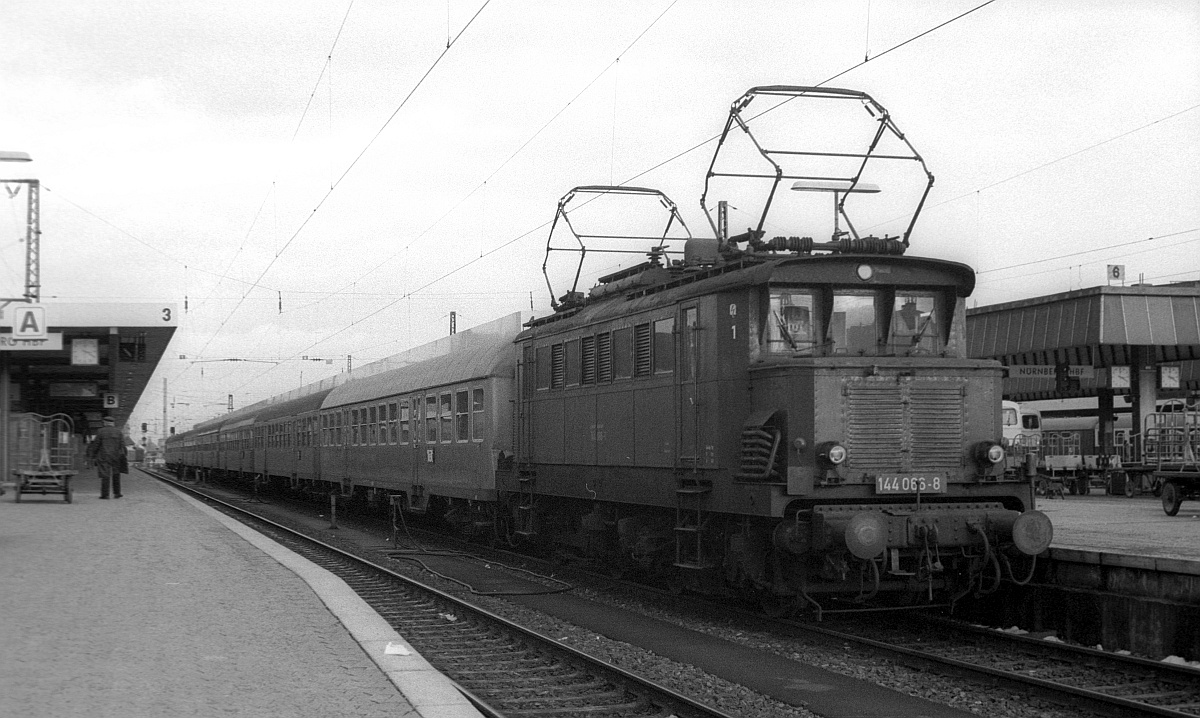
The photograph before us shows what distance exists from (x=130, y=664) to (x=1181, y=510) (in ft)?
85.1

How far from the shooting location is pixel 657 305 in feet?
44.8

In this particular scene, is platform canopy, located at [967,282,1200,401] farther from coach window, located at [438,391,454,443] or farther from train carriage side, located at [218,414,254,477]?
train carriage side, located at [218,414,254,477]

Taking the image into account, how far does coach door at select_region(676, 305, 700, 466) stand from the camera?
12.6 metres

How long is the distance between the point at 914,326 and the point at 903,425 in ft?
4.07

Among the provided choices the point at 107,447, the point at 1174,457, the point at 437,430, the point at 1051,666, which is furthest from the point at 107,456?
the point at 1051,666

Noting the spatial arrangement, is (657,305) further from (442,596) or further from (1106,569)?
(1106,569)

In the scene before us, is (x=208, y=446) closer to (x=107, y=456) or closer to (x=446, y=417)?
(x=107, y=456)

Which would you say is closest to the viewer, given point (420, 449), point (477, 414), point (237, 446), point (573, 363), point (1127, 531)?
point (573, 363)

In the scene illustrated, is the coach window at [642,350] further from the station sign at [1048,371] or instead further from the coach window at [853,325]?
the station sign at [1048,371]

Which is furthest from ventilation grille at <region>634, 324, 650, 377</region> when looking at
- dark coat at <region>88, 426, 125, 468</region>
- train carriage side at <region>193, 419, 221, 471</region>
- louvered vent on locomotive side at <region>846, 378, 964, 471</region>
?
train carriage side at <region>193, 419, 221, 471</region>

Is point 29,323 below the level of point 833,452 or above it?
above

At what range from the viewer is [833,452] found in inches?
431

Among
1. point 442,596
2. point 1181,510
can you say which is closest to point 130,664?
point 442,596

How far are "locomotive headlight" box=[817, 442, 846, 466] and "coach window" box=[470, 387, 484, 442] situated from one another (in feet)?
33.0
